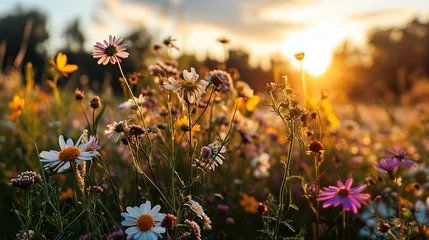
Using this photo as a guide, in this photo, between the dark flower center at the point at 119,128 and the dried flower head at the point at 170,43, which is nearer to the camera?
the dark flower center at the point at 119,128

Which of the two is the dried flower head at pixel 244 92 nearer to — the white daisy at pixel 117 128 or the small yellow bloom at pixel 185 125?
the small yellow bloom at pixel 185 125

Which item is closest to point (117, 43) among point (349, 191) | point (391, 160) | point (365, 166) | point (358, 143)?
point (349, 191)

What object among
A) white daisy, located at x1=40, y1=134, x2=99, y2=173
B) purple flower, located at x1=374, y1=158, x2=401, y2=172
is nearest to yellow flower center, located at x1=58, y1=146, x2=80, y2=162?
white daisy, located at x1=40, y1=134, x2=99, y2=173

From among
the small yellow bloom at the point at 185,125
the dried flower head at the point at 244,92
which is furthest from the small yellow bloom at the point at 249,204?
the small yellow bloom at the point at 185,125

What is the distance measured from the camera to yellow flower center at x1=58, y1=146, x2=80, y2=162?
1.25 meters

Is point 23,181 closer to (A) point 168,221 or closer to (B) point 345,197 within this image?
(A) point 168,221

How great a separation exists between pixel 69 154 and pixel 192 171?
37cm

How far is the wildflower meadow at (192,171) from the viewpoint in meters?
1.29

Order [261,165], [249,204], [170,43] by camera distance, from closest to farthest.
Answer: [170,43], [249,204], [261,165]

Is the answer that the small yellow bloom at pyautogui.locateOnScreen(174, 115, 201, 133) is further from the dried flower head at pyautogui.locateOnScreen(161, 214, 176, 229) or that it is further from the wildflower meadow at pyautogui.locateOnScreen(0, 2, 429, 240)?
the dried flower head at pyautogui.locateOnScreen(161, 214, 176, 229)

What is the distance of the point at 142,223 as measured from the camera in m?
1.19

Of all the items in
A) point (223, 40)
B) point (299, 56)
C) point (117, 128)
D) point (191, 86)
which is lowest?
point (117, 128)

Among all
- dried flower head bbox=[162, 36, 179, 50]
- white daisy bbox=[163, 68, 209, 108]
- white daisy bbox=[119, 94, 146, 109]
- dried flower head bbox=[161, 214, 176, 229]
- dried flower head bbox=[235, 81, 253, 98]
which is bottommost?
dried flower head bbox=[161, 214, 176, 229]

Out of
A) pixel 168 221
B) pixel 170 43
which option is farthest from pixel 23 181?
pixel 170 43
